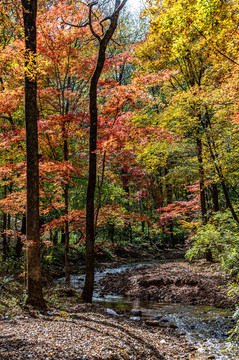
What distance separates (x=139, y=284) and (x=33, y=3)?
9.27m

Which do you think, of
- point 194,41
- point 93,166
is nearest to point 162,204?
point 194,41

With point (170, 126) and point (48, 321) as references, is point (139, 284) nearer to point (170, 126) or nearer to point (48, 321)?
point (48, 321)

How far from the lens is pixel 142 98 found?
8016 mm

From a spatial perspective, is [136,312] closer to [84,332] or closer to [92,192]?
[84,332]

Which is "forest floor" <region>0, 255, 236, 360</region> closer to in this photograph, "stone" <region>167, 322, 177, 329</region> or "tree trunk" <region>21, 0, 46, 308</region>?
"stone" <region>167, 322, 177, 329</region>

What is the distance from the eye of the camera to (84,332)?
13.8ft

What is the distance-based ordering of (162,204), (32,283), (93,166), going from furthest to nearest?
(162,204) < (93,166) < (32,283)

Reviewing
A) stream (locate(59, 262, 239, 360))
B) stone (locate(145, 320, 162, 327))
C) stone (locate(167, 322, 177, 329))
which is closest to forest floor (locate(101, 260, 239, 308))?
stream (locate(59, 262, 239, 360))

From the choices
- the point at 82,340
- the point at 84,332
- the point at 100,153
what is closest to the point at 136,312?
the point at 84,332

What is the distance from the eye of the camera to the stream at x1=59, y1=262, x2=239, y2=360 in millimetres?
4590

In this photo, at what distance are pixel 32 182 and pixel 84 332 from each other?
3.17 metres

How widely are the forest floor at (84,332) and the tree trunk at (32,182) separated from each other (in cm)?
49

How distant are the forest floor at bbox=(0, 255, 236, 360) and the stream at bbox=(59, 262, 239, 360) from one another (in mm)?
242

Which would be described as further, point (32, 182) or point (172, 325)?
point (172, 325)
